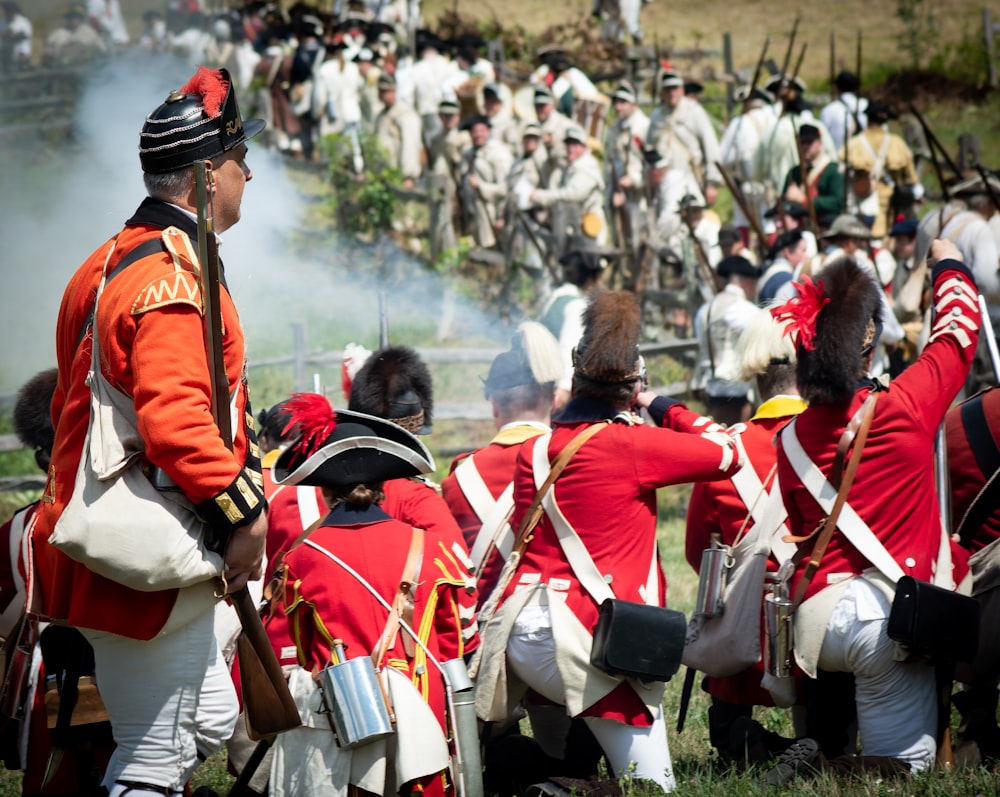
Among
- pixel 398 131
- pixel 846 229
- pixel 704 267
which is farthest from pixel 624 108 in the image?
pixel 846 229

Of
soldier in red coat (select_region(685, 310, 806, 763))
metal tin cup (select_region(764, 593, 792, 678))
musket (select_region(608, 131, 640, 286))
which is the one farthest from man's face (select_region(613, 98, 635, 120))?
metal tin cup (select_region(764, 593, 792, 678))

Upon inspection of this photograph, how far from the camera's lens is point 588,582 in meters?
4.36

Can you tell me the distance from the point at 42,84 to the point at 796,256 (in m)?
19.9

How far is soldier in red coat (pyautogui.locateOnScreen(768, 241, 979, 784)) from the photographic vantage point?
424 cm

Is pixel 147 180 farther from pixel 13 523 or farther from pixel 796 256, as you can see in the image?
pixel 796 256

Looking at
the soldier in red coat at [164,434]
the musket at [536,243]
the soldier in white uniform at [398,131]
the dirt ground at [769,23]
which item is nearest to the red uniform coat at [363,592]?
the soldier in red coat at [164,434]

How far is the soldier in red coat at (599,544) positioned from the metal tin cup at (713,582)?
0.30 m

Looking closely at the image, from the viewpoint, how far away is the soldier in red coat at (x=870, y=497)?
4.24 m

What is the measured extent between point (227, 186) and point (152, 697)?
127 cm

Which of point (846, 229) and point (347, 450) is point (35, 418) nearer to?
point (347, 450)

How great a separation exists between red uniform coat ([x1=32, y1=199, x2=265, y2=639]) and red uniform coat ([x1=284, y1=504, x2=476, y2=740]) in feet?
2.19

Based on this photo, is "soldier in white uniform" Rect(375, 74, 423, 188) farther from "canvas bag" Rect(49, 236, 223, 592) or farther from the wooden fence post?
"canvas bag" Rect(49, 236, 223, 592)

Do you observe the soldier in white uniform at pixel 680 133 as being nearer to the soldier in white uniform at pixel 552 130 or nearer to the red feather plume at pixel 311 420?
the soldier in white uniform at pixel 552 130

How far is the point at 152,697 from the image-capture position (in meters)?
3.23
